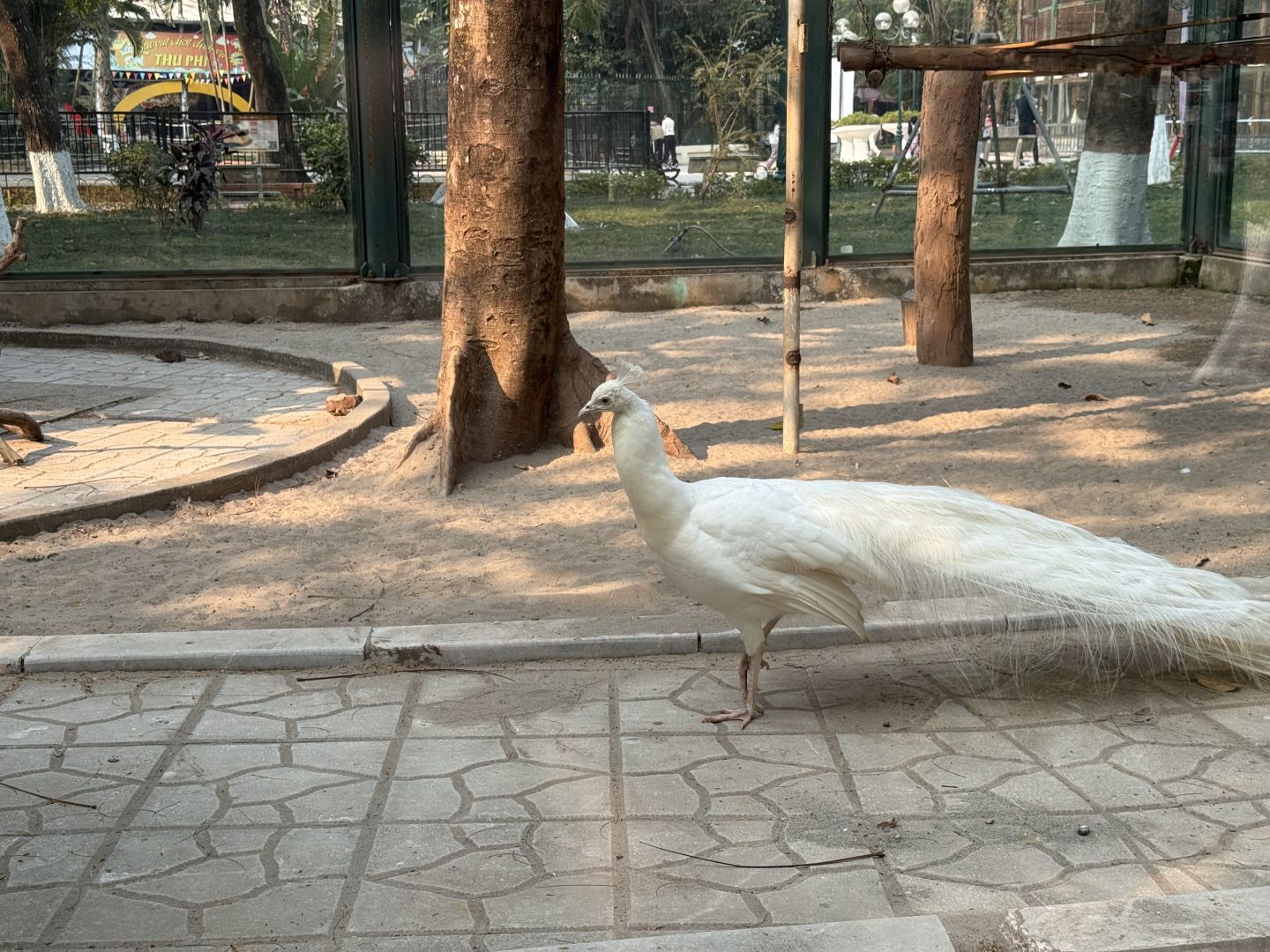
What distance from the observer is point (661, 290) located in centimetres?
1302

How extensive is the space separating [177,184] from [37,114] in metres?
1.42

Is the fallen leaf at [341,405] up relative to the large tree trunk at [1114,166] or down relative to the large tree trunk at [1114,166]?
down

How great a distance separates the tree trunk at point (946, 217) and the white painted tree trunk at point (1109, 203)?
4757 mm

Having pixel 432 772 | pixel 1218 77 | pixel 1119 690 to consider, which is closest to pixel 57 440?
pixel 432 772

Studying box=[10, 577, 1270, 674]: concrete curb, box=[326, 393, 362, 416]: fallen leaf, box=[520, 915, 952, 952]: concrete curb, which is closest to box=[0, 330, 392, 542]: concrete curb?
box=[326, 393, 362, 416]: fallen leaf

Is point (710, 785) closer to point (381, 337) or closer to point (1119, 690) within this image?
point (1119, 690)

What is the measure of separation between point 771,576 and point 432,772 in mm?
1203

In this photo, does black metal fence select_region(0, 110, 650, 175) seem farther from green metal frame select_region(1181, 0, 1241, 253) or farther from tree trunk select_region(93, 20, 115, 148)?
green metal frame select_region(1181, 0, 1241, 253)

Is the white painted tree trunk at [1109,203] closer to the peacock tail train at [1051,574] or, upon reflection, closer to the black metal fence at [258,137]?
the black metal fence at [258,137]

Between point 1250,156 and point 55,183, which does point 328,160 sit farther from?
point 1250,156

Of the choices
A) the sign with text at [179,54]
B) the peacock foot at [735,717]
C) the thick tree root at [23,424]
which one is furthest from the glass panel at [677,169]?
the peacock foot at [735,717]

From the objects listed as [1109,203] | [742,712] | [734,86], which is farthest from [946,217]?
[742,712]

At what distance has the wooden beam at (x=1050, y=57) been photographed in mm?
6902

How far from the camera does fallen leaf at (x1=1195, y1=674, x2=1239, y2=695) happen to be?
14.4 ft
